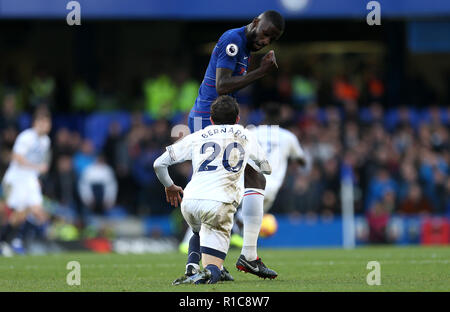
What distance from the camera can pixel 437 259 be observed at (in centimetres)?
1017

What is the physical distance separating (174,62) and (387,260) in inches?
484

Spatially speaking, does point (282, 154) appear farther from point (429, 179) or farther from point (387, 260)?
point (429, 179)

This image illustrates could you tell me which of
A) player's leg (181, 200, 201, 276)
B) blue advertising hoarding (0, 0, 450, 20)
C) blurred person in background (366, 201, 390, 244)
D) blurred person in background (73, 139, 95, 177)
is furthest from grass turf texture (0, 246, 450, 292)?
blue advertising hoarding (0, 0, 450, 20)

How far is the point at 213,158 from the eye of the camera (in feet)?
23.5

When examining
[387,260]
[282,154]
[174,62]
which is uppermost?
[174,62]

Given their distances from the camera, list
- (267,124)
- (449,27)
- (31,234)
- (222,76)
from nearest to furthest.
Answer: (222,76) → (267,124) → (31,234) → (449,27)

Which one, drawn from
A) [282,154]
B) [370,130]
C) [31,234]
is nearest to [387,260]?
[282,154]

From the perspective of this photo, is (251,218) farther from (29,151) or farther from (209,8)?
(209,8)

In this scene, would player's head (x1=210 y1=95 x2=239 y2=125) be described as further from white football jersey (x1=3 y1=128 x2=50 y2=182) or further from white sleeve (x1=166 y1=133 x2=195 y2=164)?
white football jersey (x1=3 y1=128 x2=50 y2=182)

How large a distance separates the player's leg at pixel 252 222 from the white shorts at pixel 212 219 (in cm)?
53

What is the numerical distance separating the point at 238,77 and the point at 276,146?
15.6 feet

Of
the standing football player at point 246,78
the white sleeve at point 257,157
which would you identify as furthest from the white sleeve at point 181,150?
the standing football player at point 246,78

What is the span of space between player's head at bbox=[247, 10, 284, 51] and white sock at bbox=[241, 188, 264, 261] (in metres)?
1.25

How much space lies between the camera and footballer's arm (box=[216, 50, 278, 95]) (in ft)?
24.2
